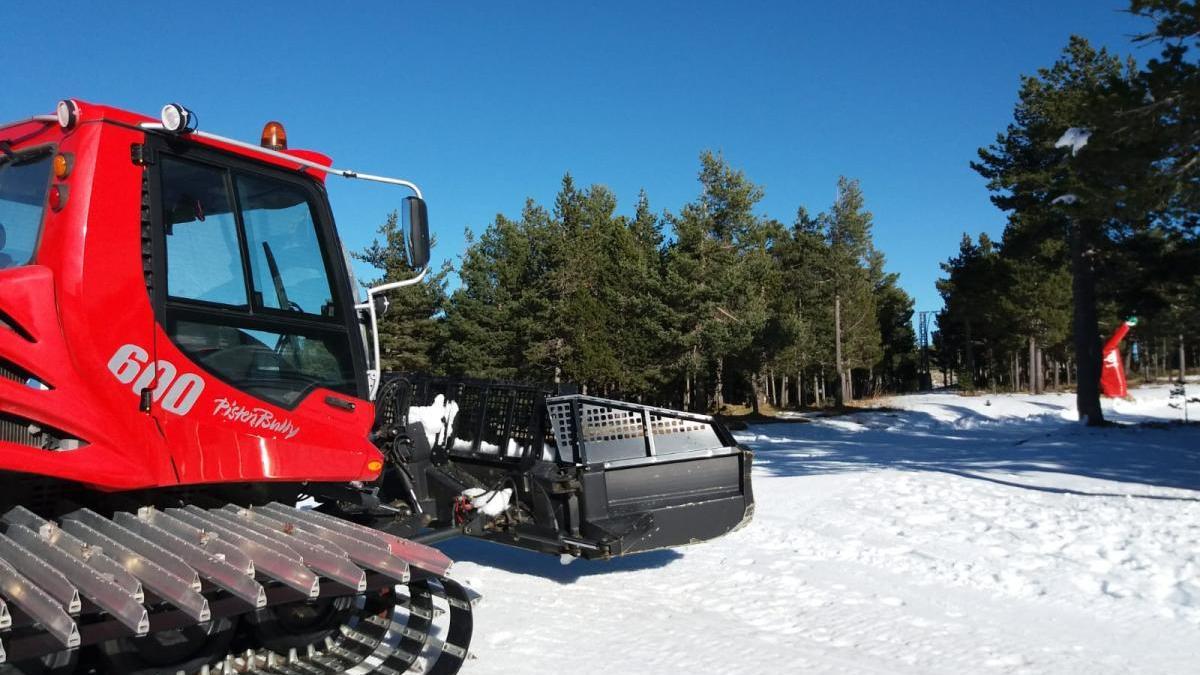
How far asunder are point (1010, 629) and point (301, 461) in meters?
4.36

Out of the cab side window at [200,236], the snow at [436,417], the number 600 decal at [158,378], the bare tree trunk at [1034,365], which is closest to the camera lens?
the number 600 decal at [158,378]

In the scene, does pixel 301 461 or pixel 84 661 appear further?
pixel 301 461

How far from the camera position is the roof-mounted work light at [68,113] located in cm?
337

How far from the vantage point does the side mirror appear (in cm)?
431

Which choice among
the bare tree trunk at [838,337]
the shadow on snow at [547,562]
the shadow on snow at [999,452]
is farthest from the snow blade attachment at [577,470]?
the bare tree trunk at [838,337]

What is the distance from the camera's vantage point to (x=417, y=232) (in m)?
4.34

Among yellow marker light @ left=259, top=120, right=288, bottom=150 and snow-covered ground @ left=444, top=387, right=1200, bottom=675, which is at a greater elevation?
yellow marker light @ left=259, top=120, right=288, bottom=150

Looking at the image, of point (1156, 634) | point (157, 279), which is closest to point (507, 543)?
point (157, 279)

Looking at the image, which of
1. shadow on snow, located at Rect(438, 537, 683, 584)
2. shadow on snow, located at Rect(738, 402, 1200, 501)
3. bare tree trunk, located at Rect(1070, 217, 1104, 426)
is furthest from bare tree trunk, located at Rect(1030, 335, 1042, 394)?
shadow on snow, located at Rect(438, 537, 683, 584)

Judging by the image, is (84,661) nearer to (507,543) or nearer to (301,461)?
(301,461)

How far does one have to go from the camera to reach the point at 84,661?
3355mm

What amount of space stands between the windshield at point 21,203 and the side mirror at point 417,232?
1.57 metres

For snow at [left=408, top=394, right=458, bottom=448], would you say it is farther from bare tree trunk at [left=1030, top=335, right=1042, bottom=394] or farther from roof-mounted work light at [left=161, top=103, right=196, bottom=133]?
bare tree trunk at [left=1030, top=335, right=1042, bottom=394]

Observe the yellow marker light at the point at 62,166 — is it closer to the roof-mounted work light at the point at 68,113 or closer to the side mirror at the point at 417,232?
the roof-mounted work light at the point at 68,113
